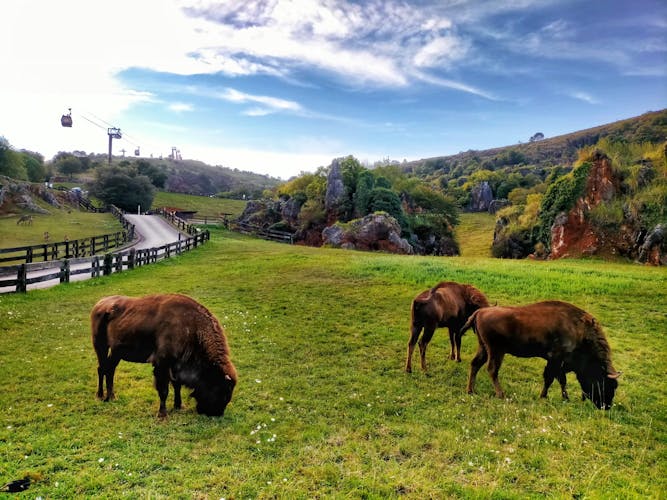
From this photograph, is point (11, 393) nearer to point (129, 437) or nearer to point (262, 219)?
point (129, 437)

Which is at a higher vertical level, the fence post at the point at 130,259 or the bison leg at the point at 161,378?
the bison leg at the point at 161,378

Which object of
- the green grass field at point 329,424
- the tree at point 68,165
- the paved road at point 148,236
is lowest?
the paved road at point 148,236

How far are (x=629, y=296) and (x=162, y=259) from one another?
25.2m

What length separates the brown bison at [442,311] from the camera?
8.56m

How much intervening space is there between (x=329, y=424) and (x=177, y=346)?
9.17 ft

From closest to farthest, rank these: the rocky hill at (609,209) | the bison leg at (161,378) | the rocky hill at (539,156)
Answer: the bison leg at (161,378), the rocky hill at (609,209), the rocky hill at (539,156)

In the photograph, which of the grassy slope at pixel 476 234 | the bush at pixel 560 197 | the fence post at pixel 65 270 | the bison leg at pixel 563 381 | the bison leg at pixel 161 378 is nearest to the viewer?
the bison leg at pixel 161 378

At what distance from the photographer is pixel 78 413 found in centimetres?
637

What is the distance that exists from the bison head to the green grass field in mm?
176

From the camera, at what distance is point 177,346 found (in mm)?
5953

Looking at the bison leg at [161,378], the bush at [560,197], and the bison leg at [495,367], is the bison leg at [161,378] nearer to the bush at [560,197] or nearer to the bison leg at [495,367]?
the bison leg at [495,367]

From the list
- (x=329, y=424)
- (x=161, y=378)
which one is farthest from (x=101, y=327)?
(x=329, y=424)

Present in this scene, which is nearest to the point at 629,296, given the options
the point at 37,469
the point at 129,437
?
the point at 129,437

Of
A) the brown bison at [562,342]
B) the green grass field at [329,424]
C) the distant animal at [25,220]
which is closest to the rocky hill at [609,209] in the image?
the green grass field at [329,424]
